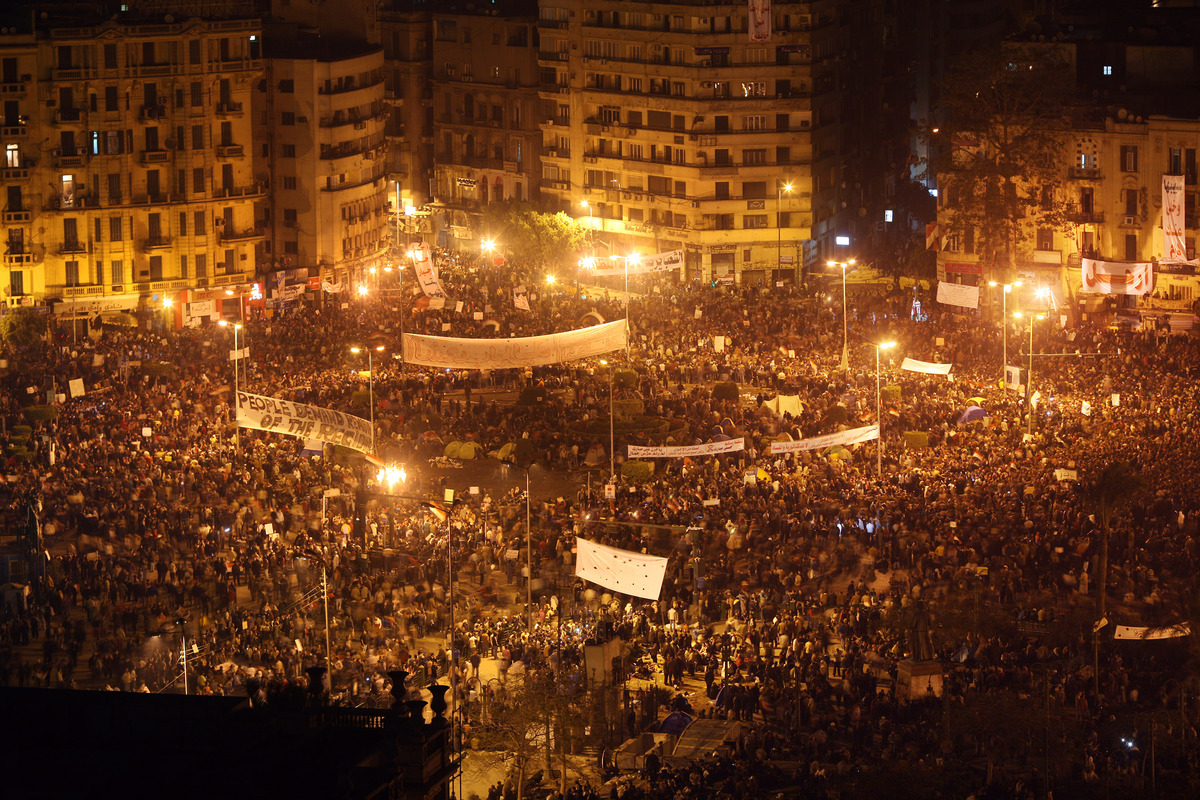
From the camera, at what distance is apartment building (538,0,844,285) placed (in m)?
89.5

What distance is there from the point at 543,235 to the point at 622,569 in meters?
52.2

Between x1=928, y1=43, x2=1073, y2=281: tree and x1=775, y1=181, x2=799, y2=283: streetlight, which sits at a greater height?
x1=928, y1=43, x2=1073, y2=281: tree

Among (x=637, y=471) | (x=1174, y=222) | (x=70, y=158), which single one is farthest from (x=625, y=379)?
(x=70, y=158)

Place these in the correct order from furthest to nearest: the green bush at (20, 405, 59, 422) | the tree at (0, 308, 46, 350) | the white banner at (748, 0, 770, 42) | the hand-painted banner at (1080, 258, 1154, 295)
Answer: the white banner at (748, 0, 770, 42)
the tree at (0, 308, 46, 350)
the hand-painted banner at (1080, 258, 1154, 295)
the green bush at (20, 405, 59, 422)

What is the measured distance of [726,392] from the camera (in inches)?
2488

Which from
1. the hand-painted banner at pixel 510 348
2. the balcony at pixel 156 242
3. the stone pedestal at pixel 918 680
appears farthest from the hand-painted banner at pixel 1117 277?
the balcony at pixel 156 242

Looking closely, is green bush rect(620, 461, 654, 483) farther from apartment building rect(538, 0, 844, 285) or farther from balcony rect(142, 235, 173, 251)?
apartment building rect(538, 0, 844, 285)

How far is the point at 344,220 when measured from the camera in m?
89.6

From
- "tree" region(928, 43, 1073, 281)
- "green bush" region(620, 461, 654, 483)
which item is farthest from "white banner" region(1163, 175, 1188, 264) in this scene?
"green bush" region(620, 461, 654, 483)

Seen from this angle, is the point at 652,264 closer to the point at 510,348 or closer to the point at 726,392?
the point at 726,392

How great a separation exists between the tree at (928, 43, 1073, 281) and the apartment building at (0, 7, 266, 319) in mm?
29626

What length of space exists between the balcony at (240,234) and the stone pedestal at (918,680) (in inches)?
2021

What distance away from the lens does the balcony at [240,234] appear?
272 ft

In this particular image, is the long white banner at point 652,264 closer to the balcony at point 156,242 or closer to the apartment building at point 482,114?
the balcony at point 156,242
